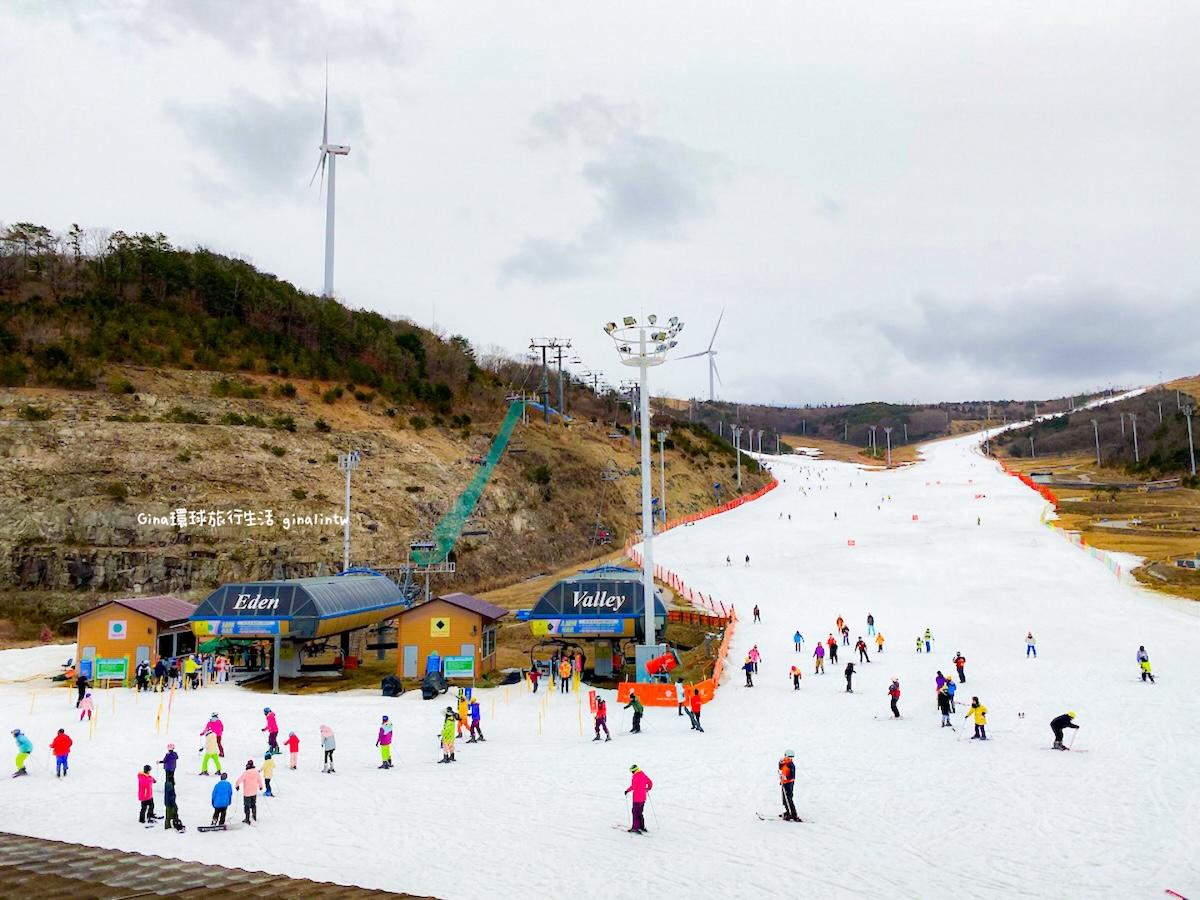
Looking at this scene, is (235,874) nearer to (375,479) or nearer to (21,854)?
(21,854)

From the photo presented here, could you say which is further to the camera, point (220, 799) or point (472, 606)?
point (472, 606)

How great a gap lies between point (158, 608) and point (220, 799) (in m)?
24.9

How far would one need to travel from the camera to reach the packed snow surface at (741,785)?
13.6 meters

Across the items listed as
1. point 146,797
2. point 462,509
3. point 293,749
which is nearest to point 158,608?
point 293,749

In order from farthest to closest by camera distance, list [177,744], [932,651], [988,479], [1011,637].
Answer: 1. [988,479]
2. [1011,637]
3. [932,651]
4. [177,744]

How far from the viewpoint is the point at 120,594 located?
53.0 meters

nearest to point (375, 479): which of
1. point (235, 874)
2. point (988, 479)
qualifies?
point (235, 874)

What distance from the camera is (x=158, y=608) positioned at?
37406 millimetres

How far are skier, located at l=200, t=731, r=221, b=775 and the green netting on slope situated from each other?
30.5 meters

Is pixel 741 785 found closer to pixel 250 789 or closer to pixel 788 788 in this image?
pixel 788 788

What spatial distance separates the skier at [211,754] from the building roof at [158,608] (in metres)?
17.2

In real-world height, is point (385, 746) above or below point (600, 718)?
below

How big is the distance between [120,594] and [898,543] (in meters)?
56.1

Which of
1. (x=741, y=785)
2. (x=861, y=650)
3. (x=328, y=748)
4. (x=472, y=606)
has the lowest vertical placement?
(x=741, y=785)
